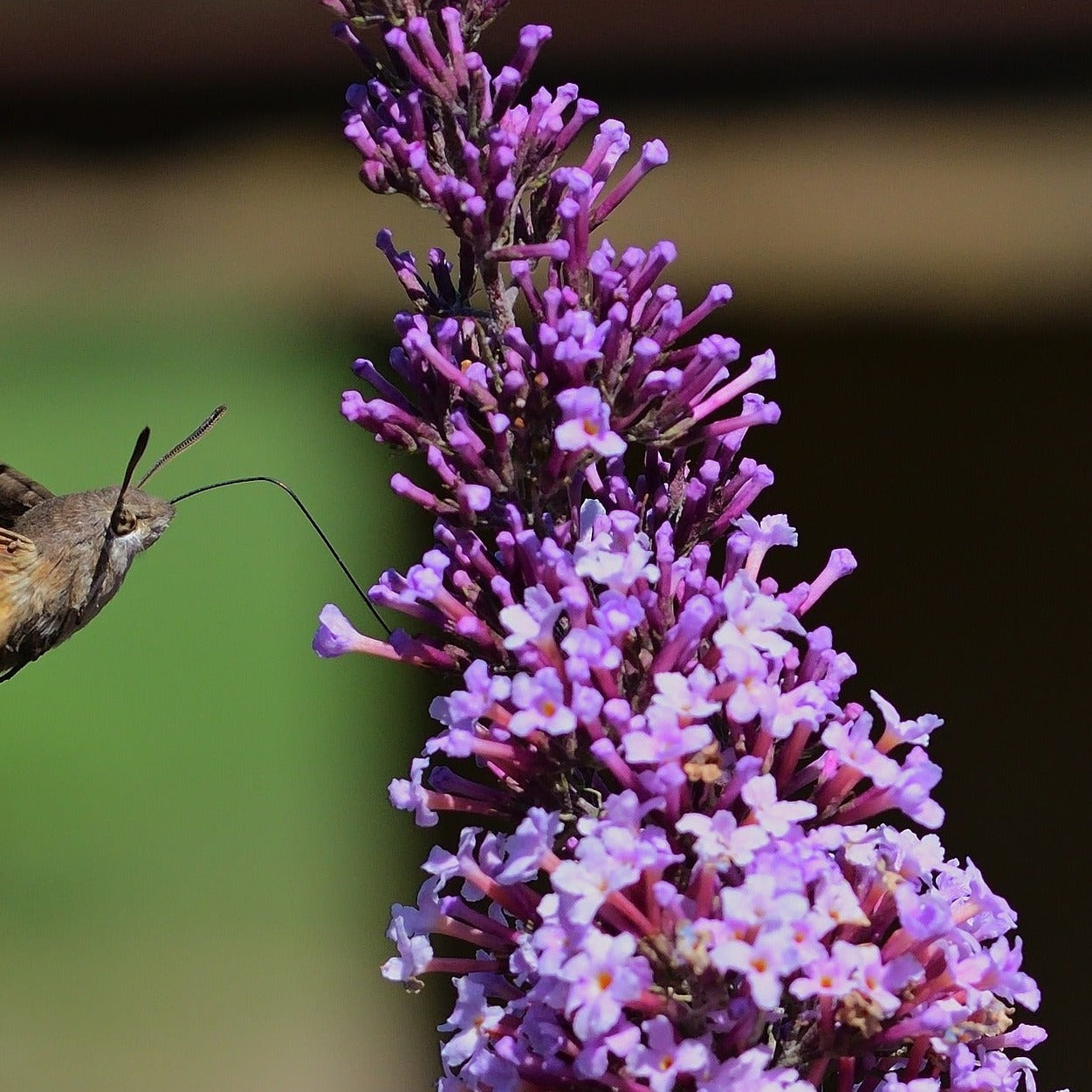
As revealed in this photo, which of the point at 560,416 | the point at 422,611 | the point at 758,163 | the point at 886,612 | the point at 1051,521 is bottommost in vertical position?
the point at 422,611

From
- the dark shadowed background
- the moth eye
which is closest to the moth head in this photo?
the moth eye

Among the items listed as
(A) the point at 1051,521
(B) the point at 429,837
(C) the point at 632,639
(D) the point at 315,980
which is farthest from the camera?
(D) the point at 315,980

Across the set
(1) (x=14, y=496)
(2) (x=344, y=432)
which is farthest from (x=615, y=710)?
(2) (x=344, y=432)

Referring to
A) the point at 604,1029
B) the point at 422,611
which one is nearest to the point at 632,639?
the point at 422,611

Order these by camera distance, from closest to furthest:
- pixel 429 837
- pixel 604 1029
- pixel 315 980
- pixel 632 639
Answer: pixel 604 1029
pixel 632 639
pixel 429 837
pixel 315 980

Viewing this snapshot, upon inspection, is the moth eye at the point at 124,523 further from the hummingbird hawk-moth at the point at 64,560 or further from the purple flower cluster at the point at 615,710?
the purple flower cluster at the point at 615,710

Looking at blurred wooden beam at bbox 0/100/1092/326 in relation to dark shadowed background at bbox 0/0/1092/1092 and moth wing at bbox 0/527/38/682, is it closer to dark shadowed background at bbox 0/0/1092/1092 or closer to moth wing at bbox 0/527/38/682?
dark shadowed background at bbox 0/0/1092/1092

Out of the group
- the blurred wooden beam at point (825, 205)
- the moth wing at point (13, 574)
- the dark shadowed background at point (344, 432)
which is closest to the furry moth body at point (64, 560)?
the moth wing at point (13, 574)

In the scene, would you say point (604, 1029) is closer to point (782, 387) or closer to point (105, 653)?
point (782, 387)
